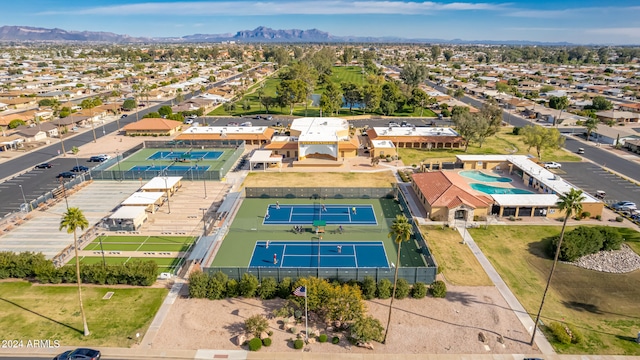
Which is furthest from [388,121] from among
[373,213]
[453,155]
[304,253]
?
[304,253]

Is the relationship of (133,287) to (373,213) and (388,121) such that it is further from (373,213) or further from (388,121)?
(388,121)

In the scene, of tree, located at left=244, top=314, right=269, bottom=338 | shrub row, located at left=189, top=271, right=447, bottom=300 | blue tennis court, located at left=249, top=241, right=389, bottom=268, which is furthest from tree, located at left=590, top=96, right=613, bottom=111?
tree, located at left=244, top=314, right=269, bottom=338

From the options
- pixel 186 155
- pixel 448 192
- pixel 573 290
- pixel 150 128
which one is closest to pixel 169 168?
pixel 186 155

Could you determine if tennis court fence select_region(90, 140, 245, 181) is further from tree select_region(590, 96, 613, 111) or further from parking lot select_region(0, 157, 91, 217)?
tree select_region(590, 96, 613, 111)

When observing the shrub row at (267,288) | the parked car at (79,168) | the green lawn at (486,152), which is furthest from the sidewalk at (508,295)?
the parked car at (79,168)

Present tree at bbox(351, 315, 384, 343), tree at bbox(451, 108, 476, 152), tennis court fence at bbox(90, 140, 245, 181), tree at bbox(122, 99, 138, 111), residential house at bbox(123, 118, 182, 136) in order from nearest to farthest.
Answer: tree at bbox(351, 315, 384, 343), tennis court fence at bbox(90, 140, 245, 181), tree at bbox(451, 108, 476, 152), residential house at bbox(123, 118, 182, 136), tree at bbox(122, 99, 138, 111)

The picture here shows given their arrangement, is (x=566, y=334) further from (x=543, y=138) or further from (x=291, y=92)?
(x=291, y=92)

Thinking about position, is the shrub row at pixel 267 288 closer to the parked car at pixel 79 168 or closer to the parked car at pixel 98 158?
the parked car at pixel 79 168
